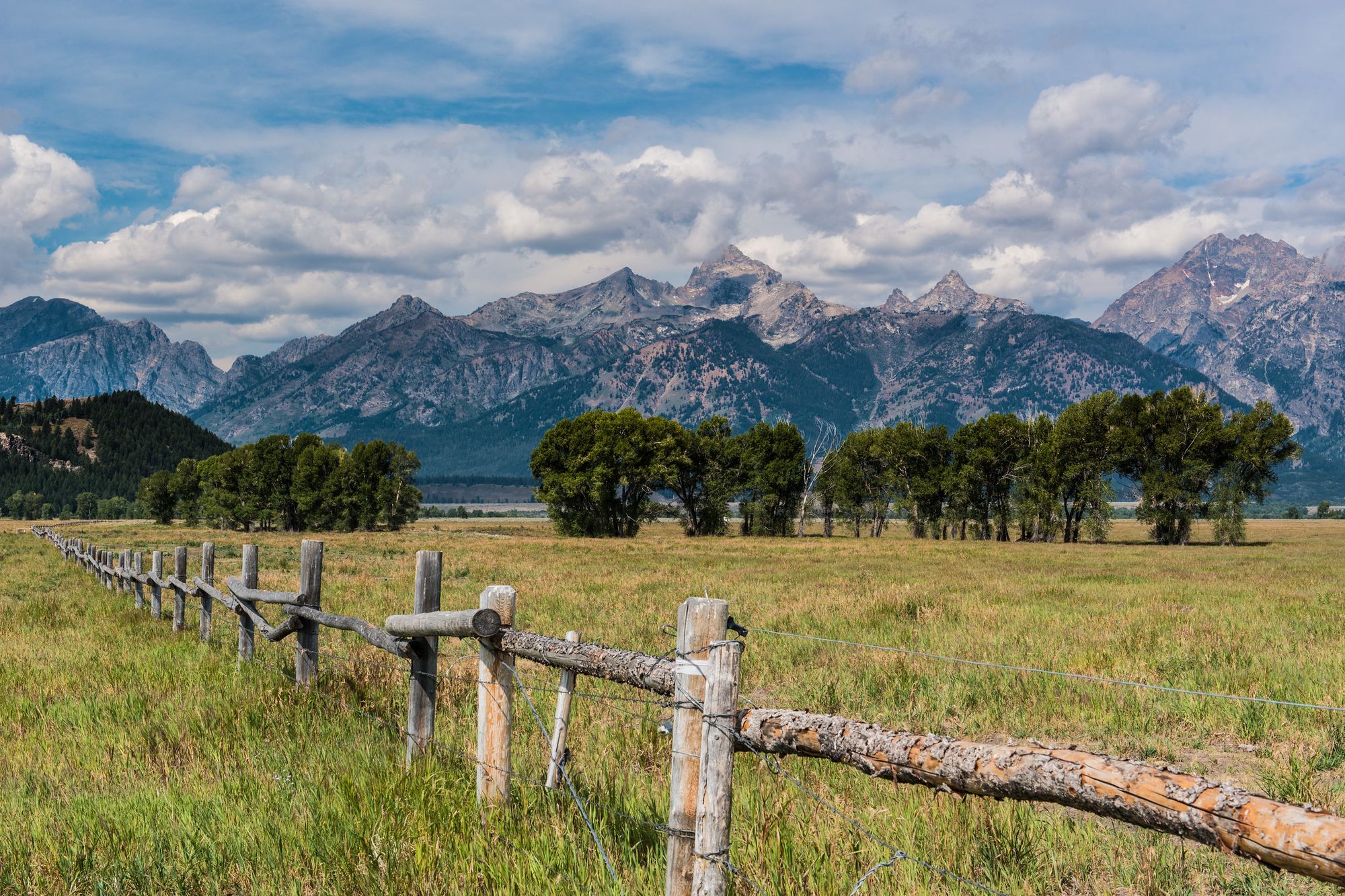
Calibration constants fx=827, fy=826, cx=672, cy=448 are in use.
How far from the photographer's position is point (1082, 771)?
9.08 feet

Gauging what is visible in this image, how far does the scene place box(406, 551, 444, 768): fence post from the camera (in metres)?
6.19

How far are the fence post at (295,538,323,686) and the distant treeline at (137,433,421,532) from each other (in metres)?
86.7

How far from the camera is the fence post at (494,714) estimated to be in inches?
204

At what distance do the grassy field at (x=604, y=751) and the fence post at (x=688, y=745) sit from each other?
0.63m

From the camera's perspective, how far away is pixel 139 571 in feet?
57.9

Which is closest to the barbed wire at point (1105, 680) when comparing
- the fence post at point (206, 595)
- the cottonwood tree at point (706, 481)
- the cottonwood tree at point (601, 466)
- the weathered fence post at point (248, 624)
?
the weathered fence post at point (248, 624)

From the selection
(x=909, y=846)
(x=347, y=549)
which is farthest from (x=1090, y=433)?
(x=909, y=846)

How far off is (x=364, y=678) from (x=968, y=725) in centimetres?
661

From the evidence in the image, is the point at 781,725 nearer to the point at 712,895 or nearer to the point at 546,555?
the point at 712,895

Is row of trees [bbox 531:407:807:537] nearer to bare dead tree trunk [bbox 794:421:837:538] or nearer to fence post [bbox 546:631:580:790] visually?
bare dead tree trunk [bbox 794:421:837:538]

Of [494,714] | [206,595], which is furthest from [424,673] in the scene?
[206,595]

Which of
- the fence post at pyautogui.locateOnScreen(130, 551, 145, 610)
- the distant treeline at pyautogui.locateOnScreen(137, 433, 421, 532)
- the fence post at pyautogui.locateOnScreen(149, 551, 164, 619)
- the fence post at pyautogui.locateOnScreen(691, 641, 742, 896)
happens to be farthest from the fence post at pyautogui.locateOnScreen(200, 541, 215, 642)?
the distant treeline at pyautogui.locateOnScreen(137, 433, 421, 532)

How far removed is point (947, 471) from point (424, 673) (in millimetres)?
79537

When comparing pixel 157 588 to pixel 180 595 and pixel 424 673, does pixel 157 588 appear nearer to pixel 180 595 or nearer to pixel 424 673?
pixel 180 595
